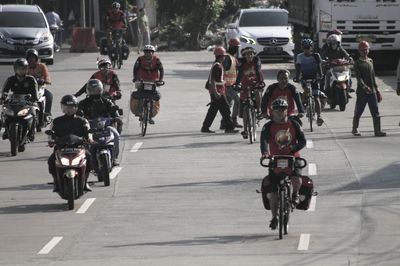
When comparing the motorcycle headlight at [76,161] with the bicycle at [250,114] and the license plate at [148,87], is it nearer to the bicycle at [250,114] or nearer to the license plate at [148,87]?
the bicycle at [250,114]

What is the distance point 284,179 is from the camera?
16047 mm

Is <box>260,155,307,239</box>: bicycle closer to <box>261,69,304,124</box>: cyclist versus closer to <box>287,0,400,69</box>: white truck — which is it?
<box>261,69,304,124</box>: cyclist

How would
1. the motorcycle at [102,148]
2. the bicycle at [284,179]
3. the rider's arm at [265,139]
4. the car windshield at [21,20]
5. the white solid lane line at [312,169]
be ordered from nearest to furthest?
the bicycle at [284,179] → the rider's arm at [265,139] → the motorcycle at [102,148] → the white solid lane line at [312,169] → the car windshield at [21,20]

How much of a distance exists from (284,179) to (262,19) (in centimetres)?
3010

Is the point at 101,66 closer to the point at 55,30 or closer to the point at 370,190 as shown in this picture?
the point at 370,190

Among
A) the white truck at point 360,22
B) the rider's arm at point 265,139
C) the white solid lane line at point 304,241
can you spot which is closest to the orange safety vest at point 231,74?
the rider's arm at point 265,139

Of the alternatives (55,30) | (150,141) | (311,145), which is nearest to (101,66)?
(150,141)

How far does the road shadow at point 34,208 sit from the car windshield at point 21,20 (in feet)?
85.7

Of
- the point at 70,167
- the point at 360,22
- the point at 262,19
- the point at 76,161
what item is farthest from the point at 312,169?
the point at 262,19

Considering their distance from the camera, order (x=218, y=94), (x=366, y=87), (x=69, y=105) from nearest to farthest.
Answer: (x=69, y=105) → (x=366, y=87) → (x=218, y=94)

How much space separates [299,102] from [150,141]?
5877 mm

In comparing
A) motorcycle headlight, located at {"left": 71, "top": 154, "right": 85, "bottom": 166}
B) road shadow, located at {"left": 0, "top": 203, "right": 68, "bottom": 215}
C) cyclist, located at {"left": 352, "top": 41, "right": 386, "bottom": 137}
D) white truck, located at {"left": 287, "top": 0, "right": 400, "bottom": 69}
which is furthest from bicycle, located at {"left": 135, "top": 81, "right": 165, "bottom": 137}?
white truck, located at {"left": 287, "top": 0, "right": 400, "bottom": 69}

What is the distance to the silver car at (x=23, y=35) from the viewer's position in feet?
144

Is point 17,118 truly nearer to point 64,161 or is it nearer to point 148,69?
point 148,69
